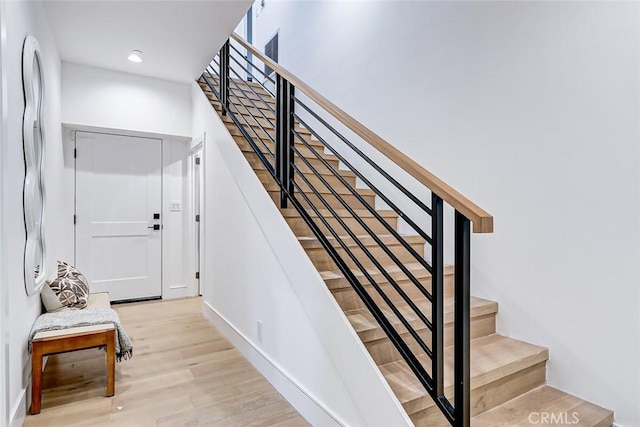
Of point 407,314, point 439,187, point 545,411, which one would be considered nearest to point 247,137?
point 407,314

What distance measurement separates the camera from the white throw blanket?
212 cm

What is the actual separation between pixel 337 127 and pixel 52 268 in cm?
266

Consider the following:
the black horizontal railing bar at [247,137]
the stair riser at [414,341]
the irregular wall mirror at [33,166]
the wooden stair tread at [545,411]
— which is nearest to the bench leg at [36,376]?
the irregular wall mirror at [33,166]

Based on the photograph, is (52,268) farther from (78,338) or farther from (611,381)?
(611,381)

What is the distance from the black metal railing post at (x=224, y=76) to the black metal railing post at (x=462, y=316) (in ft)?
8.67

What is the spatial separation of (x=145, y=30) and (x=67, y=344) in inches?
91.1

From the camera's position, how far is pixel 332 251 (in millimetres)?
1897

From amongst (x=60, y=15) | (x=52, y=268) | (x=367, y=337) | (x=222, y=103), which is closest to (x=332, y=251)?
(x=367, y=337)

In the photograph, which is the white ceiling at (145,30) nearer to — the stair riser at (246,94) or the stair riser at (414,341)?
the stair riser at (246,94)

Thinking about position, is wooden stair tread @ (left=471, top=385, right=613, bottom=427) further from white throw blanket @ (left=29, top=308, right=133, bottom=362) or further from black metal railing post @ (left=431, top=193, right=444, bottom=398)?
white throw blanket @ (left=29, top=308, right=133, bottom=362)

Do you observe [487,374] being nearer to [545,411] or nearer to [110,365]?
[545,411]

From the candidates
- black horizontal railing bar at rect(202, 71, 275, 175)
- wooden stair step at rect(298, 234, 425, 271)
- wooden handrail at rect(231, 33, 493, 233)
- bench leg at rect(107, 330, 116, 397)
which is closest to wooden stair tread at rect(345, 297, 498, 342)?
wooden stair step at rect(298, 234, 425, 271)

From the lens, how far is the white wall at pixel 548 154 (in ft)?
5.46

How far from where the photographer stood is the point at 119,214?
4.15 m
